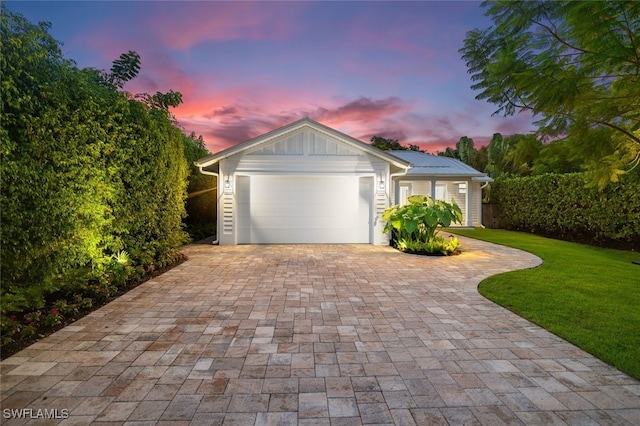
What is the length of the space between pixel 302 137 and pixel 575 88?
7340mm

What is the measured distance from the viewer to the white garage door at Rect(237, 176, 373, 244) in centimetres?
1088

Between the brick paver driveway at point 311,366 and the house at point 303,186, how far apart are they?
571 centimetres

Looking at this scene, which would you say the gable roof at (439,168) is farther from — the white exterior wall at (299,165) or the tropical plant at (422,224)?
the tropical plant at (422,224)

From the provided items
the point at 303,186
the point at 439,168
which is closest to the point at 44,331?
the point at 303,186

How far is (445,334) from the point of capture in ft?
11.4

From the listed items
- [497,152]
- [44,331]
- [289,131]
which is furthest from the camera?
[497,152]

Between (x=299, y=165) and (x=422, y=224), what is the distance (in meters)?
4.32

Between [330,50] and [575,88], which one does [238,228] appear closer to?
[330,50]

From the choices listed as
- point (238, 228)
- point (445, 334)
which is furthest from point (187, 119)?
point (445, 334)

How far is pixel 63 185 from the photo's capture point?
392 cm

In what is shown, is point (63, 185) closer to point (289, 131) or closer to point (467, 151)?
point (289, 131)

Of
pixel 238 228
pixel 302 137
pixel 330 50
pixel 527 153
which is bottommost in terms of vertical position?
pixel 238 228

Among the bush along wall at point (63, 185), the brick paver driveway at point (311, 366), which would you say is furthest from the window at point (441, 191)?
the bush along wall at point (63, 185)

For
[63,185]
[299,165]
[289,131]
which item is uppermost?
[289,131]
